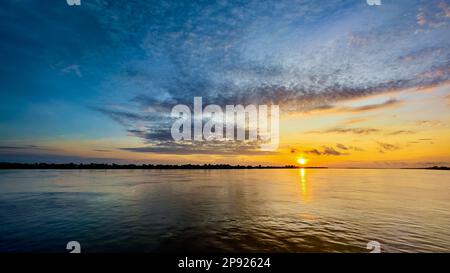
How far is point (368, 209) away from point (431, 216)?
5.07 metres

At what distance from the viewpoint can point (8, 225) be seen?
16.9 m
